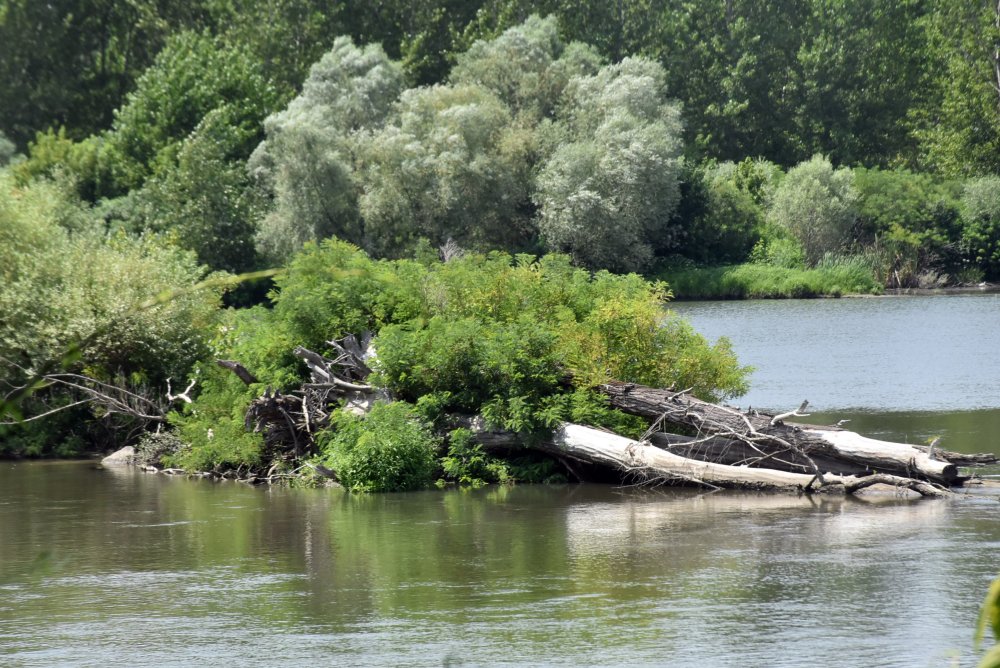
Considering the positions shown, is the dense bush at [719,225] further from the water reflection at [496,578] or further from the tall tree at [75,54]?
the water reflection at [496,578]

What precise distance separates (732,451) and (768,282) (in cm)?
4017

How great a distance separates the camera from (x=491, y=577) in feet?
47.7

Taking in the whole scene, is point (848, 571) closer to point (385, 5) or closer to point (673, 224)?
point (673, 224)

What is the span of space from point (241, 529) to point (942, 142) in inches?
2682

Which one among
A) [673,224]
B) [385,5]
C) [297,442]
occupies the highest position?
[385,5]

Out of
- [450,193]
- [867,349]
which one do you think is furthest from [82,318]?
[450,193]

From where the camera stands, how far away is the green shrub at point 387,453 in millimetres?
20219

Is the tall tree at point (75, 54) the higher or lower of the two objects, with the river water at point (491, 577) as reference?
higher

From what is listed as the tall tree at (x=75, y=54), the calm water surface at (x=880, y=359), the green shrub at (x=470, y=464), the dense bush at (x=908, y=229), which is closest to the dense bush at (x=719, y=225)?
the calm water surface at (x=880, y=359)

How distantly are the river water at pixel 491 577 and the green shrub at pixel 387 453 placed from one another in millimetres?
525

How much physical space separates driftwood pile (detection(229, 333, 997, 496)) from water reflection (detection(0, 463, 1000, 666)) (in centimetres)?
42

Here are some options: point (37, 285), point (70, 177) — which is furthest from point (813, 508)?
point (70, 177)

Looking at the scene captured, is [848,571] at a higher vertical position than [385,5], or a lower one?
lower

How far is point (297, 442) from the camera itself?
72.7 feet
